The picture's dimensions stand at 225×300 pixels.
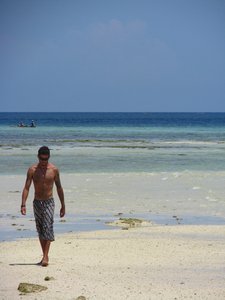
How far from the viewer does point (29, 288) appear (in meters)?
7.98

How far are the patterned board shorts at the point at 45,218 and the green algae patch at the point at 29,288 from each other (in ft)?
4.23

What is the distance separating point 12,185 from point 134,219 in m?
7.62

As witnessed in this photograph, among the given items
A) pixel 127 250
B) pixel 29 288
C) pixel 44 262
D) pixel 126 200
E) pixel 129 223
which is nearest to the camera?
pixel 29 288

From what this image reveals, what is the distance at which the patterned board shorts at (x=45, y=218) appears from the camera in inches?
→ 368

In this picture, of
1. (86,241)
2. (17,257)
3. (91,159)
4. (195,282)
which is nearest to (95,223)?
(86,241)

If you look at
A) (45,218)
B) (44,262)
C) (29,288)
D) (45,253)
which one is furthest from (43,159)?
(29,288)

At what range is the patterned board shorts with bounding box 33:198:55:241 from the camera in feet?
30.7

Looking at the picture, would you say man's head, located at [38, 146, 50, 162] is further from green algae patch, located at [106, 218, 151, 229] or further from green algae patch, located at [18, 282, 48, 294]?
green algae patch, located at [106, 218, 151, 229]

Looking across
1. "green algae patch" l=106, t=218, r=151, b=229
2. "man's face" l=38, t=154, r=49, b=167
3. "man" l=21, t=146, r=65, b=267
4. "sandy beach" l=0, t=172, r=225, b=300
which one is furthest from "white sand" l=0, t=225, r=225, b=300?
"man's face" l=38, t=154, r=49, b=167

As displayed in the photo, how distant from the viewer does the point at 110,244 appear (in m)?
10.9

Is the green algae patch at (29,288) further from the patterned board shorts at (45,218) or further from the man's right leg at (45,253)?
the patterned board shorts at (45,218)

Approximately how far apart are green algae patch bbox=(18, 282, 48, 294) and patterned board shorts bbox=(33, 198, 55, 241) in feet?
4.23

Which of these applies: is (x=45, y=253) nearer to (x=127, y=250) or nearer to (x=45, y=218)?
(x=45, y=218)

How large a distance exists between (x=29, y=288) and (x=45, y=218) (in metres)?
1.53
